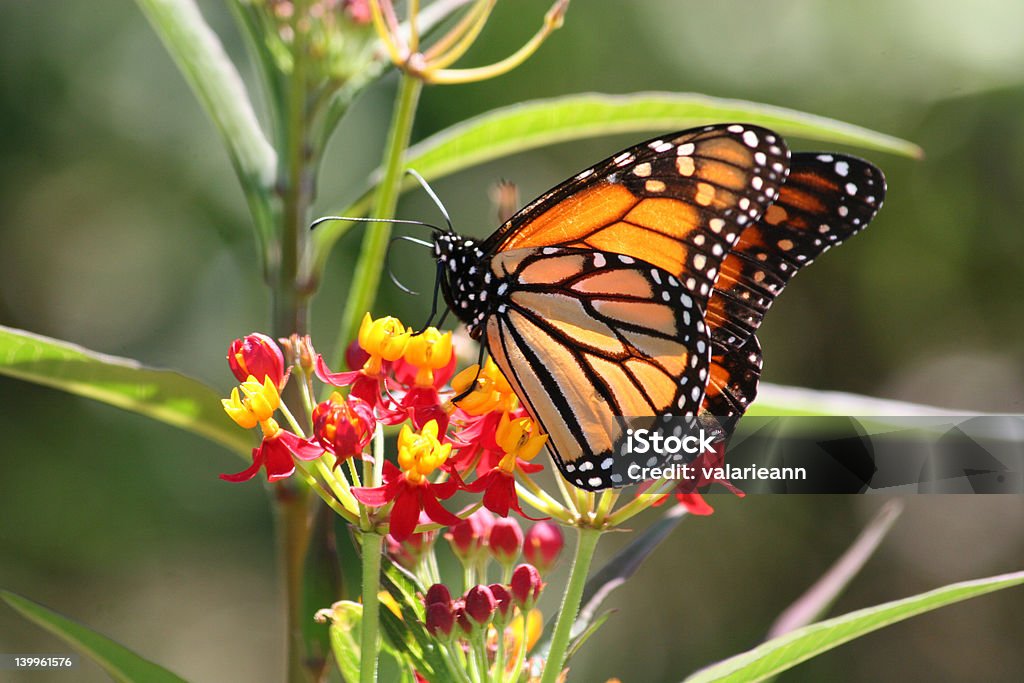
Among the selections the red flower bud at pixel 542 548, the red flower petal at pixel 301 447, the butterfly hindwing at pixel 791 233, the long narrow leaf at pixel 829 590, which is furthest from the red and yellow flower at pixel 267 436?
the long narrow leaf at pixel 829 590

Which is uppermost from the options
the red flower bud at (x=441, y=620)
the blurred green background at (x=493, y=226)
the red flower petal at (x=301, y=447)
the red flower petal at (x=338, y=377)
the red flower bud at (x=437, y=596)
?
the blurred green background at (x=493, y=226)

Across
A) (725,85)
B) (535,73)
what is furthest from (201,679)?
(725,85)

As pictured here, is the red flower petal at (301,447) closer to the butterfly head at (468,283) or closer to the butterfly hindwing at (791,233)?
the butterfly head at (468,283)

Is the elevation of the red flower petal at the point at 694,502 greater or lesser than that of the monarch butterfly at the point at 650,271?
lesser

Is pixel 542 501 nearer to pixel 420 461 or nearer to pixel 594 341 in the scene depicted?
pixel 420 461

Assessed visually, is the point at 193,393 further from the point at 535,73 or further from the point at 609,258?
the point at 535,73

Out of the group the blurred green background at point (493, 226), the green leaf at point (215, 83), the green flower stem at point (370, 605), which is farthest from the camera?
the blurred green background at point (493, 226)
